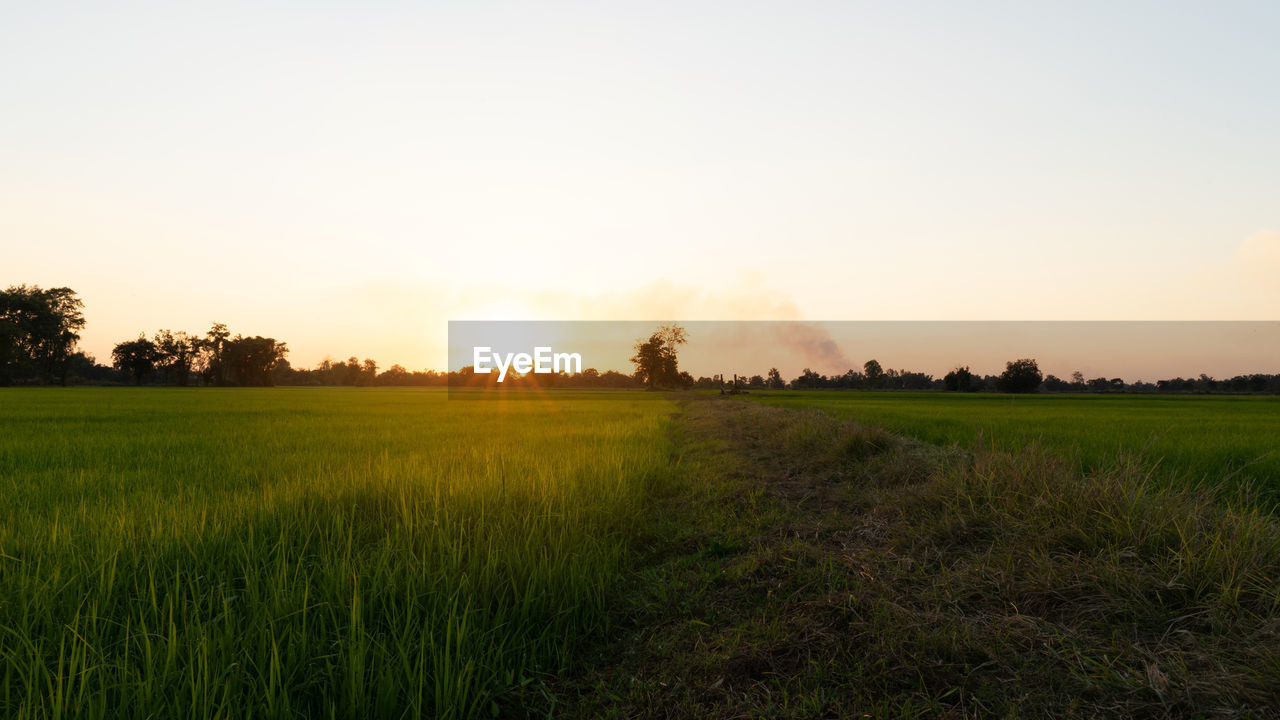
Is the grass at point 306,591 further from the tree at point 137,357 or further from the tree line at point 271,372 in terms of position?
the tree at point 137,357

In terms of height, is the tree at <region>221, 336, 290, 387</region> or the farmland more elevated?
the tree at <region>221, 336, 290, 387</region>

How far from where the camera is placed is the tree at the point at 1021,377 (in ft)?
310

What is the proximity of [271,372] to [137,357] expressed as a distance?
23.1 metres

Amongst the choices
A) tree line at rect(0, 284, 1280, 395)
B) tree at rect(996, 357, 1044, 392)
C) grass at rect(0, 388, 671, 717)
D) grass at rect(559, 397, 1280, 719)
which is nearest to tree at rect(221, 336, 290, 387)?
tree line at rect(0, 284, 1280, 395)

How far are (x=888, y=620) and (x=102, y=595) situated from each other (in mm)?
4167

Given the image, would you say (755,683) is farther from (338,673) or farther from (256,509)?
(256,509)

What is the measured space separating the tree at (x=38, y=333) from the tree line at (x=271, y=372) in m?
0.13

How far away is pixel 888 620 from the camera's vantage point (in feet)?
8.81

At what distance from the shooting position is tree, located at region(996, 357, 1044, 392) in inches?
3718

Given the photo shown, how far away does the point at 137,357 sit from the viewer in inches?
3971

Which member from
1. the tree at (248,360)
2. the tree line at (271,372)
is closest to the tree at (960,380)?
the tree line at (271,372)

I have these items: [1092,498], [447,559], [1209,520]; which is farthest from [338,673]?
[1209,520]

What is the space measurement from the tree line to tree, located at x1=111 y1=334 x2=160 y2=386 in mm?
201

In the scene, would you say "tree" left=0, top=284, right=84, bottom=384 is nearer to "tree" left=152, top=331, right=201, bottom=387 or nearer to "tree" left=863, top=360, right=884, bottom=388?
"tree" left=152, top=331, right=201, bottom=387
